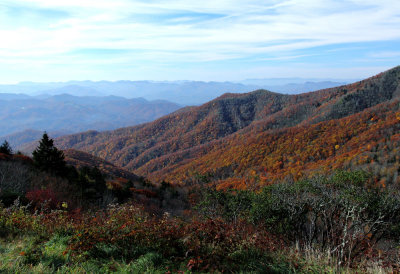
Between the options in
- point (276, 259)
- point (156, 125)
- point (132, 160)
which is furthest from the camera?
point (156, 125)

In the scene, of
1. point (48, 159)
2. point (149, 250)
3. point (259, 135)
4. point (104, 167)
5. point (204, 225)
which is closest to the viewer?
point (149, 250)

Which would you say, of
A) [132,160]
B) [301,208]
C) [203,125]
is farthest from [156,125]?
[301,208]

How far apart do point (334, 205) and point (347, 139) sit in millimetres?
59764

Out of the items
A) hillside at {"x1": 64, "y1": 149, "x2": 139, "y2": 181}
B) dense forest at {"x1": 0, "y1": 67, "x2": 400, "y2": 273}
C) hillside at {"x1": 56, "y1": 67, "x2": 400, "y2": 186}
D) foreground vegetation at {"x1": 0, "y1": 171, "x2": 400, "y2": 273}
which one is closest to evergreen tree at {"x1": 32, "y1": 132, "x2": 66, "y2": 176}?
dense forest at {"x1": 0, "y1": 67, "x2": 400, "y2": 273}

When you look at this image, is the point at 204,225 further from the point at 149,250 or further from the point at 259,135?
the point at 259,135

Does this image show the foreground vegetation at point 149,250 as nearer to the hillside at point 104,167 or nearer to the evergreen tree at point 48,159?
the evergreen tree at point 48,159

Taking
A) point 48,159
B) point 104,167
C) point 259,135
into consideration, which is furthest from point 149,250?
point 259,135

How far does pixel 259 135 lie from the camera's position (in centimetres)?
8481

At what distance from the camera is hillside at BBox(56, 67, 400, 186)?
60156mm

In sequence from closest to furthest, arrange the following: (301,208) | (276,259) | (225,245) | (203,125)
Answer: (276,259), (225,245), (301,208), (203,125)

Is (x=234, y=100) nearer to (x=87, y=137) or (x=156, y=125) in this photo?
(x=156, y=125)

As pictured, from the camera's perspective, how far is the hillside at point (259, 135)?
2368 inches

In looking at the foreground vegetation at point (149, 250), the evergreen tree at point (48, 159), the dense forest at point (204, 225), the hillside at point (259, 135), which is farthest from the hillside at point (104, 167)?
the foreground vegetation at point (149, 250)

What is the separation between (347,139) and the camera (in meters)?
59.4
